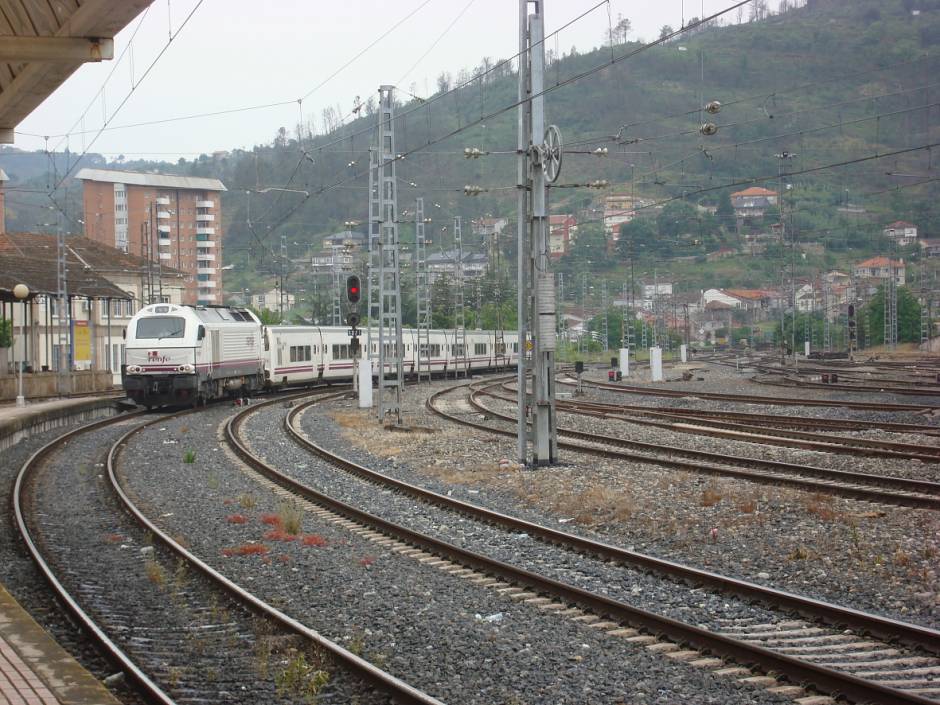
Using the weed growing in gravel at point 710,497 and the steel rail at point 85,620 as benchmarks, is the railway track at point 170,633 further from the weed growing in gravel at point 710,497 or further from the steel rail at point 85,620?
the weed growing in gravel at point 710,497

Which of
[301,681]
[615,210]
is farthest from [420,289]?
[301,681]

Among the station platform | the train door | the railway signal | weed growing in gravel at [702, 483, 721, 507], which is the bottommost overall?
weed growing in gravel at [702, 483, 721, 507]

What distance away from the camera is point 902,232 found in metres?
100

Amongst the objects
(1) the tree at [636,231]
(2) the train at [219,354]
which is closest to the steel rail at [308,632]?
(2) the train at [219,354]

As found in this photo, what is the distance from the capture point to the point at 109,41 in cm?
1076

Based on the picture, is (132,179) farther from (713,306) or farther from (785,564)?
(785,564)

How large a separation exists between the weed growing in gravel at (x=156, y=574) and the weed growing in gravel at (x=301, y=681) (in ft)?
10.6

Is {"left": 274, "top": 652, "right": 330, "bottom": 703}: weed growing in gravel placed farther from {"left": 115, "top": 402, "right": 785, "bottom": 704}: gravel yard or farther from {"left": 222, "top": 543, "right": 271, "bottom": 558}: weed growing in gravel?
{"left": 222, "top": 543, "right": 271, "bottom": 558}: weed growing in gravel

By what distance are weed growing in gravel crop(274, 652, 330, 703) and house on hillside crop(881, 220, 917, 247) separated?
97.8m

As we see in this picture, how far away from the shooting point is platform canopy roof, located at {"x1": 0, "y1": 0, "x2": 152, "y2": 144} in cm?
969

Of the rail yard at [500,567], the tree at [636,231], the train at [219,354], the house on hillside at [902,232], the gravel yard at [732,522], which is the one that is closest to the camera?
the rail yard at [500,567]

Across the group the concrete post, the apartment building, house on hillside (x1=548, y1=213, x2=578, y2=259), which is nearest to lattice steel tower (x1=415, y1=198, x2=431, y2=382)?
the concrete post

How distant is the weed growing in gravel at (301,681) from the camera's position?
6.38 m

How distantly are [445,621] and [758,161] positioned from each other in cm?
14262
